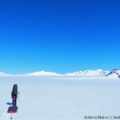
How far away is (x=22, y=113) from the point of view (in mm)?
10578

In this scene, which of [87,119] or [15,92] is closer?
[87,119]

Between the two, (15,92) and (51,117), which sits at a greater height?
(15,92)

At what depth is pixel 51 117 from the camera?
9.88 m

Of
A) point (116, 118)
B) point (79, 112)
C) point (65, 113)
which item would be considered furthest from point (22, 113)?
point (116, 118)

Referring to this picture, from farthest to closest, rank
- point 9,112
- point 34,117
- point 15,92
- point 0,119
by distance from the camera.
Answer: point 15,92 < point 9,112 < point 34,117 < point 0,119

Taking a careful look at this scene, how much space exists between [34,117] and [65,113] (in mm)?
1989

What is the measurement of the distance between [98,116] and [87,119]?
3.21ft

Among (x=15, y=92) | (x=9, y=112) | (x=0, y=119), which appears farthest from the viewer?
(x=15, y=92)

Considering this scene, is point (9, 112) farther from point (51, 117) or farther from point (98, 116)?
point (98, 116)

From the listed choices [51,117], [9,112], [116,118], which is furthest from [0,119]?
[116,118]

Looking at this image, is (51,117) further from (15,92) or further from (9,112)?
(15,92)

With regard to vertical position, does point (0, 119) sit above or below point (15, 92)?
below

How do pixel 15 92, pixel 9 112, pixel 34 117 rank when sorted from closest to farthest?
pixel 34 117, pixel 9 112, pixel 15 92

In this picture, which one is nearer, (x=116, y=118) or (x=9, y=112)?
(x=116, y=118)
